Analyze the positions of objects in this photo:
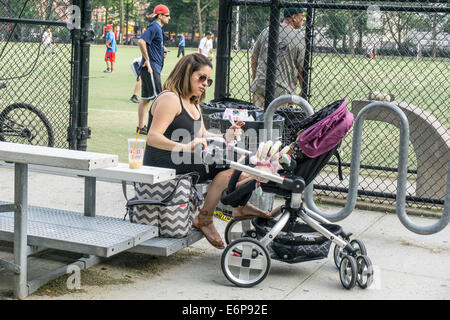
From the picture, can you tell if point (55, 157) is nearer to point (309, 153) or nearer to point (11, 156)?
point (11, 156)

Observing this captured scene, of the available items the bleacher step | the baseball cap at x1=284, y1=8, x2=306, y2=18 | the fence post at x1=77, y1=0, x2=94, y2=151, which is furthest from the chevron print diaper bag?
the baseball cap at x1=284, y1=8, x2=306, y2=18

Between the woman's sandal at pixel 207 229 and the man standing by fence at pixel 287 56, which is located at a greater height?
the man standing by fence at pixel 287 56

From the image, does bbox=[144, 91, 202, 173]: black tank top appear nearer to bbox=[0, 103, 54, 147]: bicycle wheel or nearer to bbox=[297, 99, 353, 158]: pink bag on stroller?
bbox=[297, 99, 353, 158]: pink bag on stroller

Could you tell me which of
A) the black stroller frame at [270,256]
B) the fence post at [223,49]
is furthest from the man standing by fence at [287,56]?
the black stroller frame at [270,256]

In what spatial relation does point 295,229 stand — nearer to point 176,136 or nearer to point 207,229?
point 207,229

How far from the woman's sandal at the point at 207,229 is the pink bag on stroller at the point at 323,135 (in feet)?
3.08

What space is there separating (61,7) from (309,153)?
3.86 metres

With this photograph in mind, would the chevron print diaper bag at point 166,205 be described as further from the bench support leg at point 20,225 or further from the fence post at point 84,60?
the fence post at point 84,60

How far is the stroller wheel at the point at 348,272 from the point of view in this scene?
176 inches

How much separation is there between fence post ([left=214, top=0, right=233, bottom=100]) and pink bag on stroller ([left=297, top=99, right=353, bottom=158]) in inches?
97.6

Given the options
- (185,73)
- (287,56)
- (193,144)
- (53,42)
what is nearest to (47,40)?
(53,42)

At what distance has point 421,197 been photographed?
6.60 m

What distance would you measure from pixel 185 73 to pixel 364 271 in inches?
72.2
